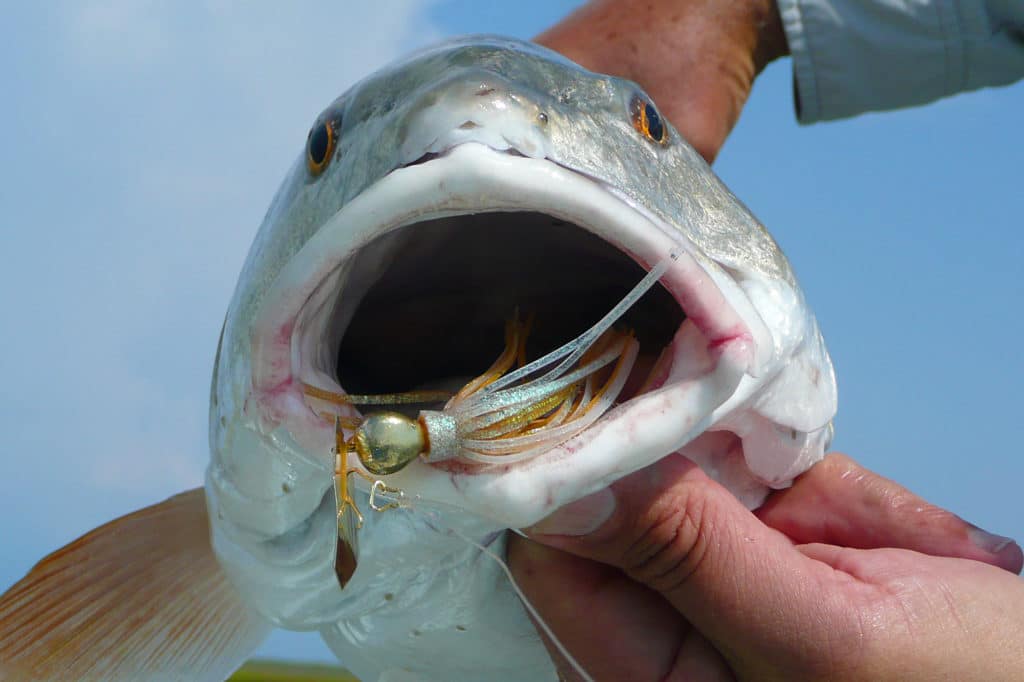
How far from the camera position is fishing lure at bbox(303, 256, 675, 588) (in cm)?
90

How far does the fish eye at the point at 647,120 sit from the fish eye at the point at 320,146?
0.38 m

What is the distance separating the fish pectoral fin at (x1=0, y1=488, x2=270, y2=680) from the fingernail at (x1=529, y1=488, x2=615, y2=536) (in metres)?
0.81

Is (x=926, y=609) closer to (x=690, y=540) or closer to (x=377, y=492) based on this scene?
(x=690, y=540)

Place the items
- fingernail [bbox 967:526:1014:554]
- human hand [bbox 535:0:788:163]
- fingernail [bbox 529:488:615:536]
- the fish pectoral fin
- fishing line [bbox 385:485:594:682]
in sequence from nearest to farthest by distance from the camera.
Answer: fingernail [bbox 529:488:615:536] < fishing line [bbox 385:485:594:682] < fingernail [bbox 967:526:1014:554] < the fish pectoral fin < human hand [bbox 535:0:788:163]

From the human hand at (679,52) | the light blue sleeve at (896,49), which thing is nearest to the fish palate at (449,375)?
the human hand at (679,52)

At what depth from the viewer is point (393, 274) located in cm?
129

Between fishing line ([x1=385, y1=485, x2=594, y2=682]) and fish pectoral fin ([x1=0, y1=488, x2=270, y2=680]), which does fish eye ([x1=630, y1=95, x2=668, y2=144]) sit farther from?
fish pectoral fin ([x1=0, y1=488, x2=270, y2=680])

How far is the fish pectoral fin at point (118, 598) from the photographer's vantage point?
1764 mm

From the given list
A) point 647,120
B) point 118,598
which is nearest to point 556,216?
point 647,120

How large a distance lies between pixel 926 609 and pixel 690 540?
36 cm

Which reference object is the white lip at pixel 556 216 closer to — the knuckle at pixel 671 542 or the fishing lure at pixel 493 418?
the fishing lure at pixel 493 418

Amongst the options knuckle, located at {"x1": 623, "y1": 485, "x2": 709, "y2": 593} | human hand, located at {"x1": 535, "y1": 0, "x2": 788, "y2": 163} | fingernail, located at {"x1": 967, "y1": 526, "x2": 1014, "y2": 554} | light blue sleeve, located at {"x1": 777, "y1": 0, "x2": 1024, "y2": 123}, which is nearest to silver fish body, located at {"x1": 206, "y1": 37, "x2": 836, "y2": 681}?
knuckle, located at {"x1": 623, "y1": 485, "x2": 709, "y2": 593}

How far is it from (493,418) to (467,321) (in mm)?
529

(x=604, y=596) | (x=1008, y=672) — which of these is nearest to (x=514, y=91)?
(x=604, y=596)
